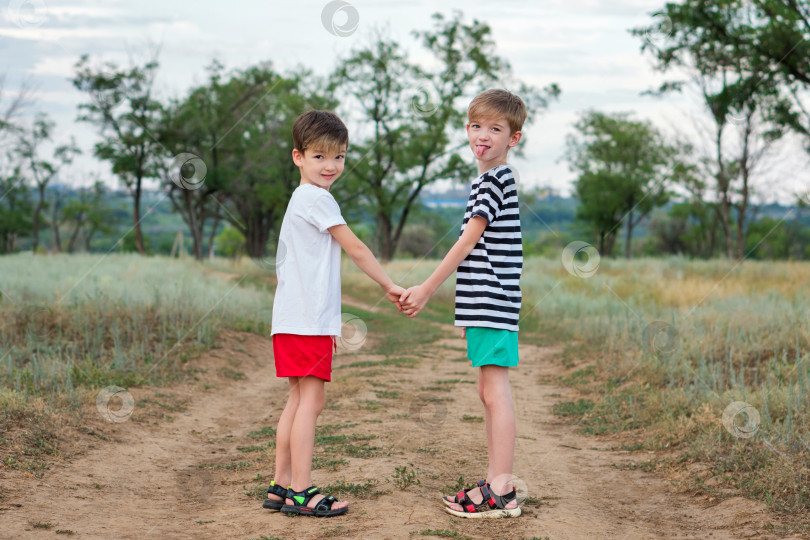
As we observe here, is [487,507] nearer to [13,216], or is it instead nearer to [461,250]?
[461,250]

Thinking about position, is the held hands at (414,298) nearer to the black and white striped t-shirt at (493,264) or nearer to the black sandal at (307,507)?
the black and white striped t-shirt at (493,264)

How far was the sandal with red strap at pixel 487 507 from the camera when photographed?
12.7 ft

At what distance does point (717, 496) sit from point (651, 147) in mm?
46781

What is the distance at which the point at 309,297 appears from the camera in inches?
149

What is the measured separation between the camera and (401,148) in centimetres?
3503

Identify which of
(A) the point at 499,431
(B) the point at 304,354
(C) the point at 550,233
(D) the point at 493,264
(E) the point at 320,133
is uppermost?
(C) the point at 550,233

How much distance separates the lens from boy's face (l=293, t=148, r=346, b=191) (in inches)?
155

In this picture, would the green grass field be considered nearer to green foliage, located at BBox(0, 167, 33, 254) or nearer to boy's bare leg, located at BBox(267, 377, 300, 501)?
boy's bare leg, located at BBox(267, 377, 300, 501)

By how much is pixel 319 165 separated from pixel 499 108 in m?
1.00

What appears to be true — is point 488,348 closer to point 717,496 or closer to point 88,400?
point 717,496

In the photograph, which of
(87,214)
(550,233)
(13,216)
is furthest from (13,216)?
(550,233)

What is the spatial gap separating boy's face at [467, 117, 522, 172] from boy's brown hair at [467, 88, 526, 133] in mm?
27

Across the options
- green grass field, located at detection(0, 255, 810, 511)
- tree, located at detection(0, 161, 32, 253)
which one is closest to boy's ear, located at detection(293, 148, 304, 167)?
green grass field, located at detection(0, 255, 810, 511)

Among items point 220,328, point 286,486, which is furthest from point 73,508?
point 220,328
